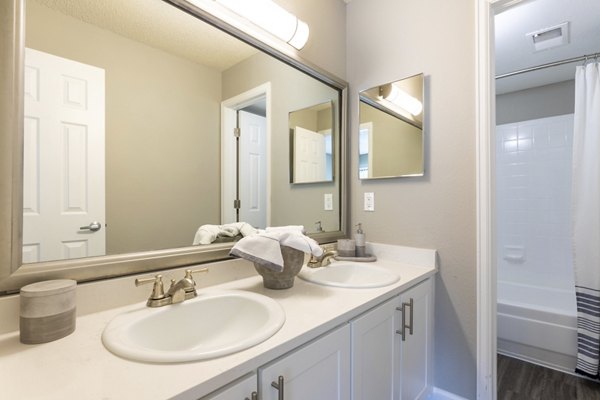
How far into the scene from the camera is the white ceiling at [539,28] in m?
1.55

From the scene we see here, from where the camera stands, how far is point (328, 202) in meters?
1.66

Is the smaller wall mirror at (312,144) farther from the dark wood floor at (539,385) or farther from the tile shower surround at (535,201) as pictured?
the tile shower surround at (535,201)

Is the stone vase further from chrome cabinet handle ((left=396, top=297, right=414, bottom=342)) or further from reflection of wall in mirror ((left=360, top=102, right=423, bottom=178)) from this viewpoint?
A: reflection of wall in mirror ((left=360, top=102, right=423, bottom=178))

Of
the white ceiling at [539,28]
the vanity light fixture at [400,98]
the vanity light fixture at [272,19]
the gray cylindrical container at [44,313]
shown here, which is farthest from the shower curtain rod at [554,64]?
the gray cylindrical container at [44,313]

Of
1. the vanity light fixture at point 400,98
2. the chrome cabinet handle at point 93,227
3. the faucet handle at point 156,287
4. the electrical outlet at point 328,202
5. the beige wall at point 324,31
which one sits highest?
the beige wall at point 324,31

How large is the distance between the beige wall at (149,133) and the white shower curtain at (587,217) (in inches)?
86.1

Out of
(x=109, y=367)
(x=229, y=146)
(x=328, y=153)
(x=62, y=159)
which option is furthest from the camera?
(x=328, y=153)

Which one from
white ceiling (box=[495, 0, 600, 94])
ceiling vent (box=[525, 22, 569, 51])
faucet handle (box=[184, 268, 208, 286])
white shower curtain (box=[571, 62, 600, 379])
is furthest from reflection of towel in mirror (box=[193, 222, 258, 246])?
ceiling vent (box=[525, 22, 569, 51])

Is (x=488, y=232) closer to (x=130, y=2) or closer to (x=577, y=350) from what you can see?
(x=577, y=350)

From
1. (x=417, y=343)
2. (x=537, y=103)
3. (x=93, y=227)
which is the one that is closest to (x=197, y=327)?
(x=93, y=227)

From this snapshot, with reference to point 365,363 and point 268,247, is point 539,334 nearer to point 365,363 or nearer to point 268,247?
point 365,363

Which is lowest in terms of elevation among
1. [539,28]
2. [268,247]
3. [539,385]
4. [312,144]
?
[539,385]

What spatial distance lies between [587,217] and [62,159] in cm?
263

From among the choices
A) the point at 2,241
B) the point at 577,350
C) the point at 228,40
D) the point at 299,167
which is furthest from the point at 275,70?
the point at 577,350
